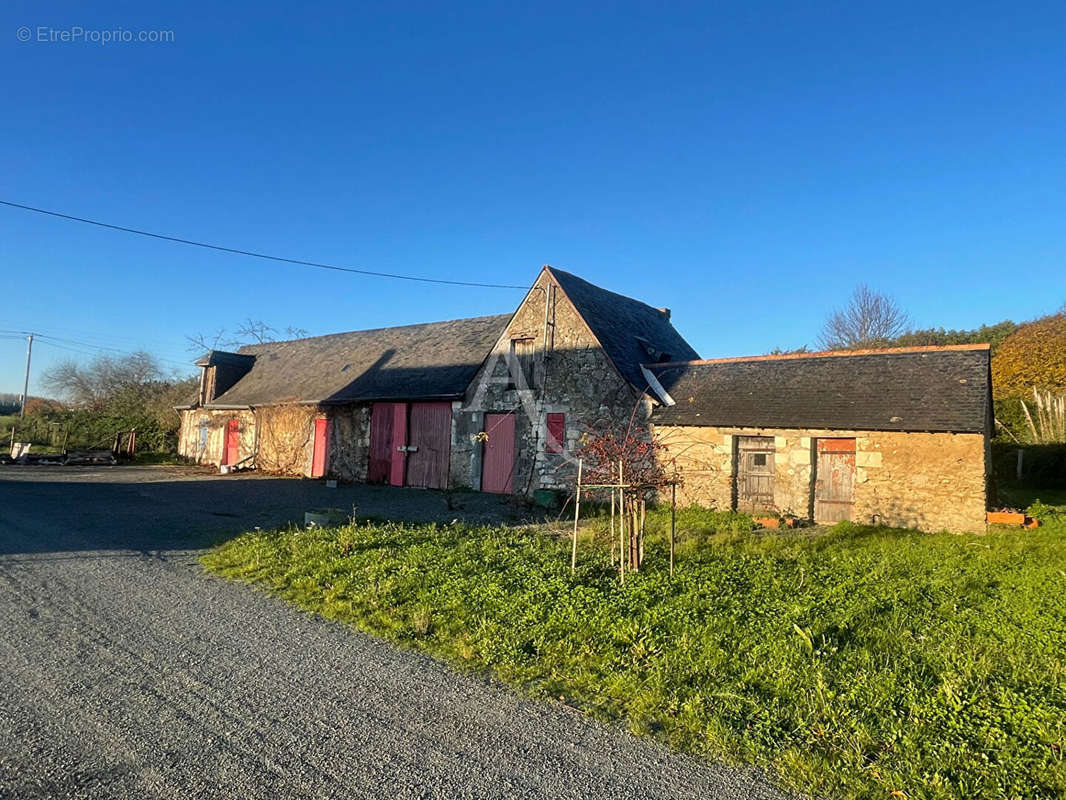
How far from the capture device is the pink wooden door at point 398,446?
19938mm

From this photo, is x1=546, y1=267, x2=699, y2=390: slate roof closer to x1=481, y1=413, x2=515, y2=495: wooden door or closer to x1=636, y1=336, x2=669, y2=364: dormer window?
x1=636, y1=336, x2=669, y2=364: dormer window

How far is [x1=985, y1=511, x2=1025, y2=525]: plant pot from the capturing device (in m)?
11.1

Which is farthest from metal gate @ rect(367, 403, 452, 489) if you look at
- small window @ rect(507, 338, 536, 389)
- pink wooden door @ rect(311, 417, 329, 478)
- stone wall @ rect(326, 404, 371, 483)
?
small window @ rect(507, 338, 536, 389)

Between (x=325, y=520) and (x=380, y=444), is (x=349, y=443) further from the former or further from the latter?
(x=325, y=520)

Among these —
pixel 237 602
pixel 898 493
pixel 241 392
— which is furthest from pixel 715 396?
pixel 241 392

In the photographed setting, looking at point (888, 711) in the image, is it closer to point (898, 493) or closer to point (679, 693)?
point (679, 693)

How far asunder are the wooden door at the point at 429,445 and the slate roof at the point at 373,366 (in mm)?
589

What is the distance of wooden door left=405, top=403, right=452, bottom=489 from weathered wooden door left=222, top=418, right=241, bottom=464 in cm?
1040

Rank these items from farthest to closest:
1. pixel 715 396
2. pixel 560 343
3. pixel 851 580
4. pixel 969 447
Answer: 1. pixel 560 343
2. pixel 715 396
3. pixel 969 447
4. pixel 851 580

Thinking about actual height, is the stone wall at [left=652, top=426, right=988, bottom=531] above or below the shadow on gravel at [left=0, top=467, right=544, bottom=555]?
above

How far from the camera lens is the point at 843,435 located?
1273 cm

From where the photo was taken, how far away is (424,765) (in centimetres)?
335

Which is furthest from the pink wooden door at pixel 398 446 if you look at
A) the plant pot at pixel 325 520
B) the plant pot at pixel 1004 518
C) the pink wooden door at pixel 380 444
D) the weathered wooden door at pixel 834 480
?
the plant pot at pixel 1004 518

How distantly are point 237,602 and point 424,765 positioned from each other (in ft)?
12.6
